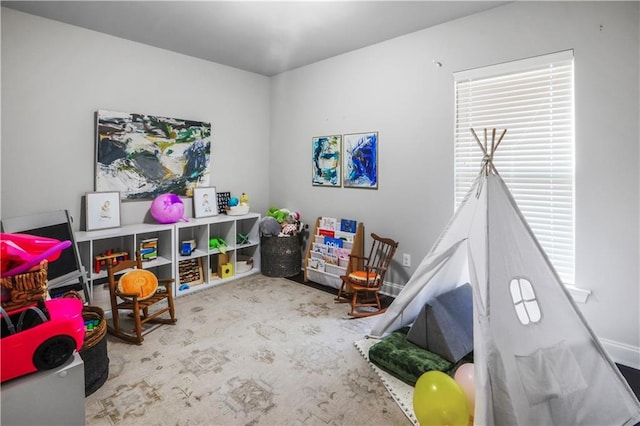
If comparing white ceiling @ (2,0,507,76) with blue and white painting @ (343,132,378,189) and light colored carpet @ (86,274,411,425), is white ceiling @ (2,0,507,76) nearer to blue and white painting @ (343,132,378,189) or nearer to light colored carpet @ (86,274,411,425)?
blue and white painting @ (343,132,378,189)

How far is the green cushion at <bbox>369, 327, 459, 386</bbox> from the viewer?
2201 mm

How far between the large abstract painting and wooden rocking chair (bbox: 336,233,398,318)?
2.14 metres

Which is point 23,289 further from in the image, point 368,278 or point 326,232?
point 326,232

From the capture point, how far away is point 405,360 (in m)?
2.27

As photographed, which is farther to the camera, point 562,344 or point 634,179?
point 634,179

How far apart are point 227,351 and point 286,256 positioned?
1.84 m

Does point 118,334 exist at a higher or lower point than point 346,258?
lower

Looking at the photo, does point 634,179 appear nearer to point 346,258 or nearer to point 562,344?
point 562,344

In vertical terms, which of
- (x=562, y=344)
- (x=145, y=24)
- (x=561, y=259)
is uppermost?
(x=145, y=24)

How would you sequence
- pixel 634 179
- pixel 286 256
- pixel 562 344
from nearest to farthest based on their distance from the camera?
pixel 562 344, pixel 634 179, pixel 286 256

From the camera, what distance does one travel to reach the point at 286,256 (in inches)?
173

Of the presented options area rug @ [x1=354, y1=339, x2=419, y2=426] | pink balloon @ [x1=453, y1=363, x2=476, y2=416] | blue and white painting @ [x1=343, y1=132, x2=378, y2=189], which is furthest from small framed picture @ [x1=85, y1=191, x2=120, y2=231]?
pink balloon @ [x1=453, y1=363, x2=476, y2=416]

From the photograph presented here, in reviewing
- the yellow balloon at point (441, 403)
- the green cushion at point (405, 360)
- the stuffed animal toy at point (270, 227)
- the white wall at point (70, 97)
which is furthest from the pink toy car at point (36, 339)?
the stuffed animal toy at point (270, 227)

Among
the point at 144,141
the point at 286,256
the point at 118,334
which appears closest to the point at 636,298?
the point at 286,256
